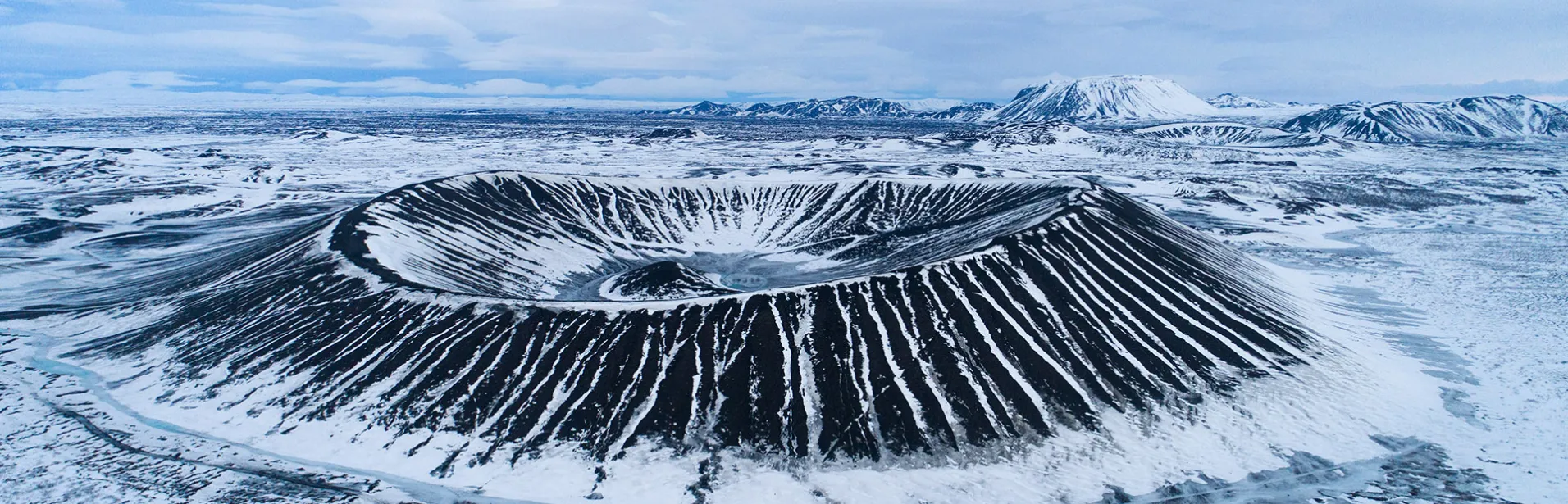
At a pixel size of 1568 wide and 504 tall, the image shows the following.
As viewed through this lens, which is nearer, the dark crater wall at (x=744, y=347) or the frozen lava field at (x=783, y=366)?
the frozen lava field at (x=783, y=366)

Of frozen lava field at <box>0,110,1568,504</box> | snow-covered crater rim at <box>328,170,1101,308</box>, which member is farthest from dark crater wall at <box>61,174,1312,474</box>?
snow-covered crater rim at <box>328,170,1101,308</box>

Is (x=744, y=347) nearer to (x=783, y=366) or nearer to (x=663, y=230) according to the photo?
(x=783, y=366)

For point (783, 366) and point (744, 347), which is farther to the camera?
point (744, 347)

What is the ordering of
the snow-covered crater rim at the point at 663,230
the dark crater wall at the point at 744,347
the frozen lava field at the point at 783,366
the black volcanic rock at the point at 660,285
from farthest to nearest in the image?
the black volcanic rock at the point at 660,285 < the snow-covered crater rim at the point at 663,230 < the dark crater wall at the point at 744,347 < the frozen lava field at the point at 783,366

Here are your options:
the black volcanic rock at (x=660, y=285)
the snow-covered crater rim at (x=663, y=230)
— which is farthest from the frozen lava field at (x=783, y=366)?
the snow-covered crater rim at (x=663, y=230)

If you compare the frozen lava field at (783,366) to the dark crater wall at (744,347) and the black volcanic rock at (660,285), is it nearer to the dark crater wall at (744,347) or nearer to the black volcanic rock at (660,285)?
the dark crater wall at (744,347)

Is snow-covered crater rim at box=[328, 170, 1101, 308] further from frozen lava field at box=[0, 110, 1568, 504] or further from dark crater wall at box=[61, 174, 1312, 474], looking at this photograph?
dark crater wall at box=[61, 174, 1312, 474]

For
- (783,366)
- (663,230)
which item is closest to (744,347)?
(783,366)
